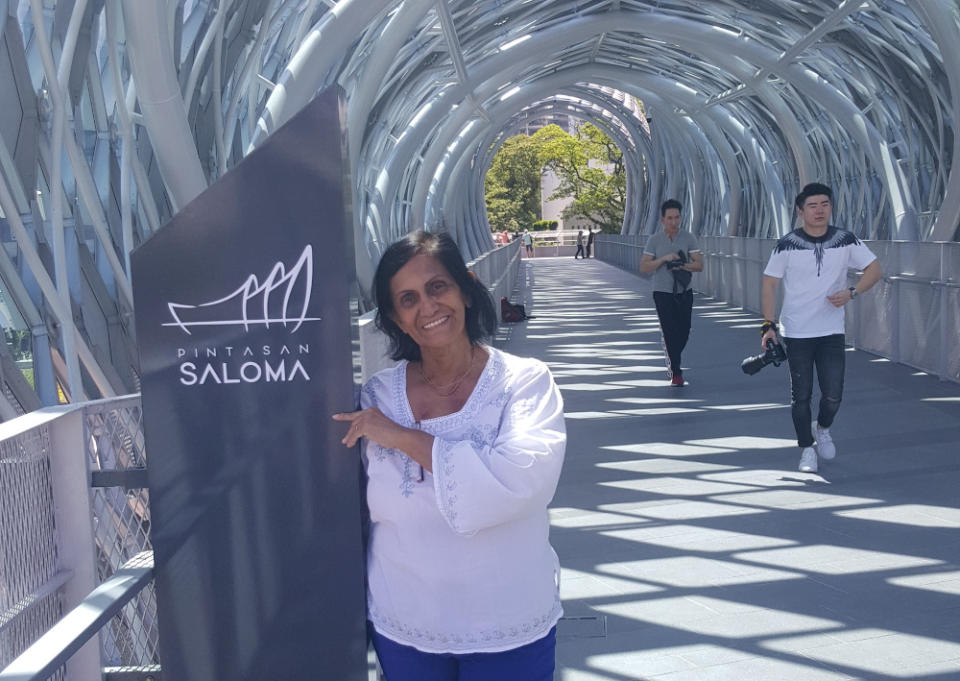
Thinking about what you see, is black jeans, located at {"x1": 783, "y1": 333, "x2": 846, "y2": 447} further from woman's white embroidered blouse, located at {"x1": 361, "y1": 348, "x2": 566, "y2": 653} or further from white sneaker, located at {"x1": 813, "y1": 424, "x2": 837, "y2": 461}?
woman's white embroidered blouse, located at {"x1": 361, "y1": 348, "x2": 566, "y2": 653}

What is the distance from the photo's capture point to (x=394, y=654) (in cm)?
294

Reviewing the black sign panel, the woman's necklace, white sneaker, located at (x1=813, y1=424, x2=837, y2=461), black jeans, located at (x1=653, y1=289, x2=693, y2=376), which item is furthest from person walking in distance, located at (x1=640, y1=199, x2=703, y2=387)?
the black sign panel

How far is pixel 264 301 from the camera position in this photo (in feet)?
9.66

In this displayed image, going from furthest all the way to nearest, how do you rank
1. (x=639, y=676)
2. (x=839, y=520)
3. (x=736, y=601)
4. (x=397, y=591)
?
(x=839, y=520) → (x=736, y=601) → (x=639, y=676) → (x=397, y=591)

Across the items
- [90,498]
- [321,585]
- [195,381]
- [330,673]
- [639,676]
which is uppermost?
[195,381]

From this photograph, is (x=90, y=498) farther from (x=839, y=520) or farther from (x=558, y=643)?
(x=839, y=520)

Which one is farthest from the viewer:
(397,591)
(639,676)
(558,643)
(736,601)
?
(736,601)

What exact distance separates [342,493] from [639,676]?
2.42 meters

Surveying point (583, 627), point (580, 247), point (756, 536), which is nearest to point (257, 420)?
point (583, 627)

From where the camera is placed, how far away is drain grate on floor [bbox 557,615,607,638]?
18.1ft

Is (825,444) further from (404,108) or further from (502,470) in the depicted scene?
(404,108)

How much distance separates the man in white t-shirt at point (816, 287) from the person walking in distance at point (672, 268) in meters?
3.72

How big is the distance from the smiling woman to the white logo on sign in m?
0.22

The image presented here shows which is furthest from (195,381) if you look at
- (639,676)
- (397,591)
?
(639,676)
